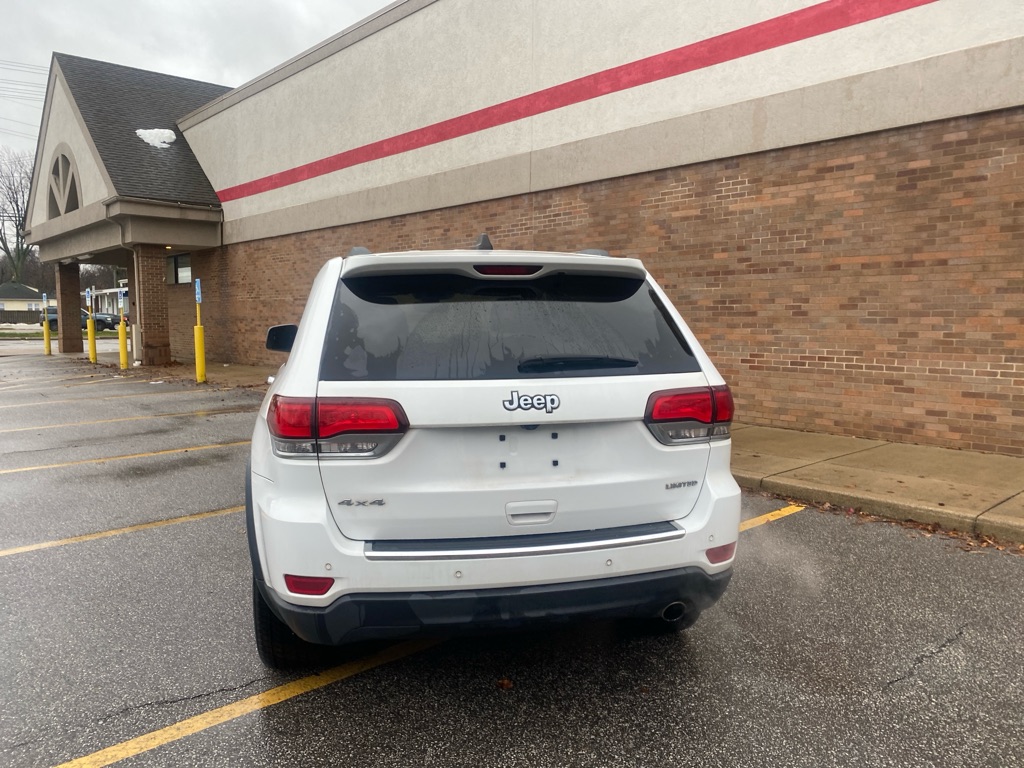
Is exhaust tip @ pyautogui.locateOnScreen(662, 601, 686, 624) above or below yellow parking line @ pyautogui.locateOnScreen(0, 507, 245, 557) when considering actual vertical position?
above

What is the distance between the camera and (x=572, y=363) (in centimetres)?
271

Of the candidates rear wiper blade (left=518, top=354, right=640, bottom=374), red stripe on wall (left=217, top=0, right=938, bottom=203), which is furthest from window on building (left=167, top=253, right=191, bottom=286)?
rear wiper blade (left=518, top=354, right=640, bottom=374)

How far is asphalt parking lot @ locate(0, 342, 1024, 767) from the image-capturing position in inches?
102

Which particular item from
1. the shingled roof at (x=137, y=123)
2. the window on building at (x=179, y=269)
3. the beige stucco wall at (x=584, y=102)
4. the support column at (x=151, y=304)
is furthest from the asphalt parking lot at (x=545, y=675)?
the window on building at (x=179, y=269)

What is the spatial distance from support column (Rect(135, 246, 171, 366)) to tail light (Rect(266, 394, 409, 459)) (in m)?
19.3

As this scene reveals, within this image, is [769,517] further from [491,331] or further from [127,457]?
[127,457]

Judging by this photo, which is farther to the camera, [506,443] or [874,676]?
[874,676]

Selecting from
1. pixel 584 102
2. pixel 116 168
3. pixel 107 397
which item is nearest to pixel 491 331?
pixel 584 102

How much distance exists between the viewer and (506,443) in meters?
2.59

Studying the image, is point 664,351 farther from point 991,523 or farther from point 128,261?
point 128,261

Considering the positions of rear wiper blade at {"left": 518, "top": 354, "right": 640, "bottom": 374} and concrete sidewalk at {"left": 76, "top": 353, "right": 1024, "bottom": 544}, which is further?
concrete sidewalk at {"left": 76, "top": 353, "right": 1024, "bottom": 544}

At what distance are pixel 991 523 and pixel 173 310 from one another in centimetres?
2322

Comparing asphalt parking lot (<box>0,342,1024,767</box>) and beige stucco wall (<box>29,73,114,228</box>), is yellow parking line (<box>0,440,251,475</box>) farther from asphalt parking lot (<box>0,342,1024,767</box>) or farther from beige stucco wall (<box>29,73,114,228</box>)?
beige stucco wall (<box>29,73,114,228</box>)

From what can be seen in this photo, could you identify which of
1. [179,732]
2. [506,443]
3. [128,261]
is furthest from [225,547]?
[128,261]
